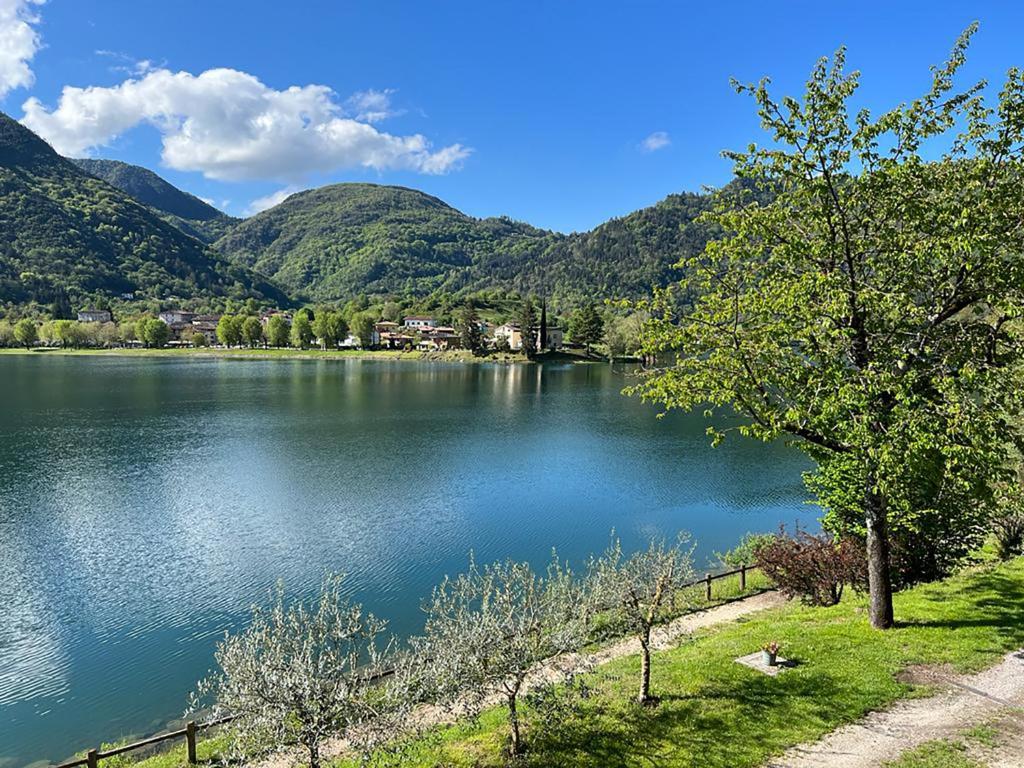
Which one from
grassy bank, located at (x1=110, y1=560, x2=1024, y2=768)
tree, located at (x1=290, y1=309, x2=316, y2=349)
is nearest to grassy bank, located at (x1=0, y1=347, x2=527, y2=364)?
tree, located at (x1=290, y1=309, x2=316, y2=349)

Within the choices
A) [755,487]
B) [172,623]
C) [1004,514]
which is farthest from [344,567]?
[755,487]

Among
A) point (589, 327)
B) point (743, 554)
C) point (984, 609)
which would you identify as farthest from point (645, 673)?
point (589, 327)

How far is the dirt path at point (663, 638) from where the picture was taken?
13.1 meters

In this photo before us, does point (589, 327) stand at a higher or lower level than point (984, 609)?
higher

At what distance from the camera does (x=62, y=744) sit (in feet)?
53.9

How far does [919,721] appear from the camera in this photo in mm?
11602

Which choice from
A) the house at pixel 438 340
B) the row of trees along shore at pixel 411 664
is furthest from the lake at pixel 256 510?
the house at pixel 438 340

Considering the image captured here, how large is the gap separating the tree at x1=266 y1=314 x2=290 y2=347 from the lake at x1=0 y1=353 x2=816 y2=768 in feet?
359

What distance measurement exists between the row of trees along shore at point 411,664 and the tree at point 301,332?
189 m

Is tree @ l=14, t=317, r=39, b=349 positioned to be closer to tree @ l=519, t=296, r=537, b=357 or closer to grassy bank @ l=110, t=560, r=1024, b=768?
tree @ l=519, t=296, r=537, b=357

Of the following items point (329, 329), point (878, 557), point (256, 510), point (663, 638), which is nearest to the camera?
point (878, 557)

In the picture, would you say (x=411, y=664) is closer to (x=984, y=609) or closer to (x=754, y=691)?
(x=754, y=691)

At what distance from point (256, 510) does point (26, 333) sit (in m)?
185

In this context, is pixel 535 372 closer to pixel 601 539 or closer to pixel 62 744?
pixel 601 539
